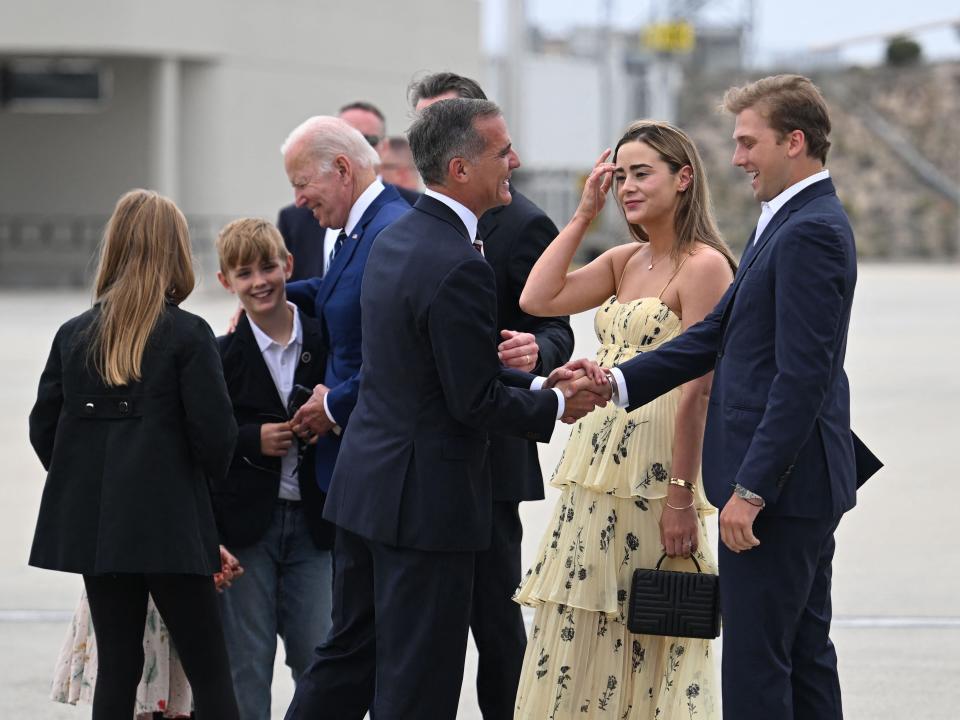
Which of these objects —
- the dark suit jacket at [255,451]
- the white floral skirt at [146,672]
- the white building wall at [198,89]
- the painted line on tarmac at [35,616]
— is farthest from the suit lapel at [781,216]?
the white building wall at [198,89]

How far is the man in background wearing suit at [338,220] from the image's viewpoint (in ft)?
14.9

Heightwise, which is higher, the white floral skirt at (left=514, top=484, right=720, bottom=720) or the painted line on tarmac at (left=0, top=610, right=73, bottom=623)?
the white floral skirt at (left=514, top=484, right=720, bottom=720)

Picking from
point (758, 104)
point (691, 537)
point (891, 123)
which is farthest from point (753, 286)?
point (891, 123)

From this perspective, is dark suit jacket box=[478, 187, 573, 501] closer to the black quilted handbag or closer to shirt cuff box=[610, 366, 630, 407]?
shirt cuff box=[610, 366, 630, 407]

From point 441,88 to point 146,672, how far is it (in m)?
2.08

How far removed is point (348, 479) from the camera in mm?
4004

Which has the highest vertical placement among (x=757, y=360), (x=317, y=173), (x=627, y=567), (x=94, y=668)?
(x=317, y=173)

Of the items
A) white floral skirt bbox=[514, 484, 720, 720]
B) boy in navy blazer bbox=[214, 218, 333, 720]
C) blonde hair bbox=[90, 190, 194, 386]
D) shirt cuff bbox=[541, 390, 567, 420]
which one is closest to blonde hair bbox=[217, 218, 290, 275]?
boy in navy blazer bbox=[214, 218, 333, 720]

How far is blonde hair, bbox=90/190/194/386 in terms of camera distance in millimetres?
4094

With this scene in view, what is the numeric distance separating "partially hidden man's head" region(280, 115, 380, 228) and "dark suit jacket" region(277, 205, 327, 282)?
126 cm

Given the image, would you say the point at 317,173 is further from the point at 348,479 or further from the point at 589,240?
the point at 589,240

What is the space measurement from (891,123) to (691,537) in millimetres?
60391

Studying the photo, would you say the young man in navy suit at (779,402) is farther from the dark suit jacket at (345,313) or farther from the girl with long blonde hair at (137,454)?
Answer: the girl with long blonde hair at (137,454)

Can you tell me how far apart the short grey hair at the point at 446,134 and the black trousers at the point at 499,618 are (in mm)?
1204
